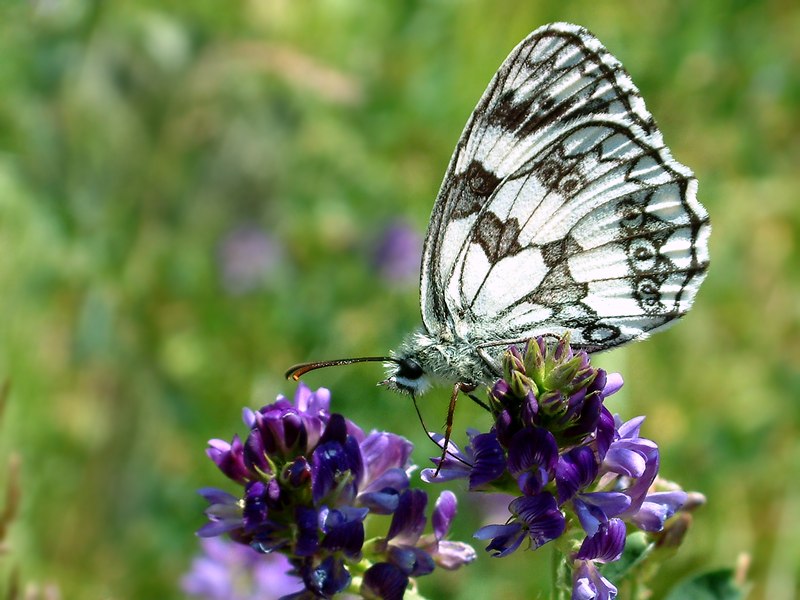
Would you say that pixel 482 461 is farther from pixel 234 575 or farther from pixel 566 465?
pixel 234 575

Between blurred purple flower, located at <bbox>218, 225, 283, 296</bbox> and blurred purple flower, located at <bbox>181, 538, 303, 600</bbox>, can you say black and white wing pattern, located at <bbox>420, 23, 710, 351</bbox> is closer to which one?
blurred purple flower, located at <bbox>181, 538, 303, 600</bbox>

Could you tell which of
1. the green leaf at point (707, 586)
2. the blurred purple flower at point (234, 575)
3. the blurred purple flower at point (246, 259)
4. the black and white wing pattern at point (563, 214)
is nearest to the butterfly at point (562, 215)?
the black and white wing pattern at point (563, 214)

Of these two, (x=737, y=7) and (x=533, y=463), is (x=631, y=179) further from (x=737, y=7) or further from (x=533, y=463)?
(x=737, y=7)

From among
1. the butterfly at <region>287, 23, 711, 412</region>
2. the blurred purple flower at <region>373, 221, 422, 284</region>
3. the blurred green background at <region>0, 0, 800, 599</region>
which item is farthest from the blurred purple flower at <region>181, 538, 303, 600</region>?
the blurred purple flower at <region>373, 221, 422, 284</region>

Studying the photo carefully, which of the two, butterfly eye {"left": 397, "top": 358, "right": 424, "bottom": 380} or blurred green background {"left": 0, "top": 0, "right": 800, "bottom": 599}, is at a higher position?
blurred green background {"left": 0, "top": 0, "right": 800, "bottom": 599}

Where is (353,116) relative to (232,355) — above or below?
above

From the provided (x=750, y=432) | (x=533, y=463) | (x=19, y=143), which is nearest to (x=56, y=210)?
(x=19, y=143)
